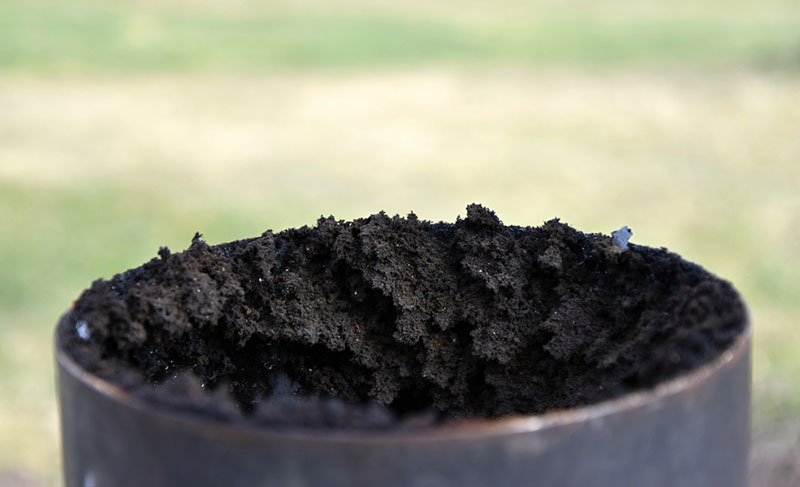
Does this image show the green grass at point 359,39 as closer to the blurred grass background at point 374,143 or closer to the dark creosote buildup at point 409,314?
the blurred grass background at point 374,143

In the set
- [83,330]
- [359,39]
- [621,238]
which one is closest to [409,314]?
[621,238]

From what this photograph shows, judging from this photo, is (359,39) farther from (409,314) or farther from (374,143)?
(409,314)

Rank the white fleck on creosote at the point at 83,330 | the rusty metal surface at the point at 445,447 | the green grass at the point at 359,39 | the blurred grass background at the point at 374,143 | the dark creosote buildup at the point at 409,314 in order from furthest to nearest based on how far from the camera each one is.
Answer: the green grass at the point at 359,39 → the blurred grass background at the point at 374,143 → the dark creosote buildup at the point at 409,314 → the white fleck on creosote at the point at 83,330 → the rusty metal surface at the point at 445,447

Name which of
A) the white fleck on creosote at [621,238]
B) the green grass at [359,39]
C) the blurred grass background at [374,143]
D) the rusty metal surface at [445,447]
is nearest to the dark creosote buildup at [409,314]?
the white fleck on creosote at [621,238]

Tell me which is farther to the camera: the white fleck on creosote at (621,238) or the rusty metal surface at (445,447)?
the white fleck on creosote at (621,238)

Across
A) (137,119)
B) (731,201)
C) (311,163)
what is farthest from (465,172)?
(137,119)
